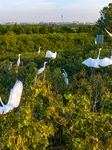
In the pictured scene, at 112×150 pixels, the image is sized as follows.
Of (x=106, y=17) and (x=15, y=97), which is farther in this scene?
(x=106, y=17)

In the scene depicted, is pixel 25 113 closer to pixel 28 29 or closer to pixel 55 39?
pixel 55 39

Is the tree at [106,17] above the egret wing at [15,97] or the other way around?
above

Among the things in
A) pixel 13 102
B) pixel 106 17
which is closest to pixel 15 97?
pixel 13 102

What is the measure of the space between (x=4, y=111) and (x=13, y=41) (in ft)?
38.4

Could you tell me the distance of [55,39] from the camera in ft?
51.4

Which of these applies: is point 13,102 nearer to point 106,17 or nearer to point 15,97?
point 15,97

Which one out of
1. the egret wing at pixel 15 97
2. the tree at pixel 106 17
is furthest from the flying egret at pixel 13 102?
the tree at pixel 106 17

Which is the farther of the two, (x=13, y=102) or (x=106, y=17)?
(x=106, y=17)

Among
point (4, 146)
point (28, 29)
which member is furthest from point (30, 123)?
point (28, 29)

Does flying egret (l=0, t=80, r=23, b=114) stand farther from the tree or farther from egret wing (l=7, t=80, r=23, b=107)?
the tree

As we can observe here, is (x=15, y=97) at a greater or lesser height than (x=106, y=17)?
lesser

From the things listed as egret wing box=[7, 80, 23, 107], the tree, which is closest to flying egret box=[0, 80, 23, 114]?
egret wing box=[7, 80, 23, 107]

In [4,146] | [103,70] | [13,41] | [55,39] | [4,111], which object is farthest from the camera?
[55,39]

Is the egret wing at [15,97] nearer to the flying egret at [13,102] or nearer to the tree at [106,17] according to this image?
the flying egret at [13,102]
